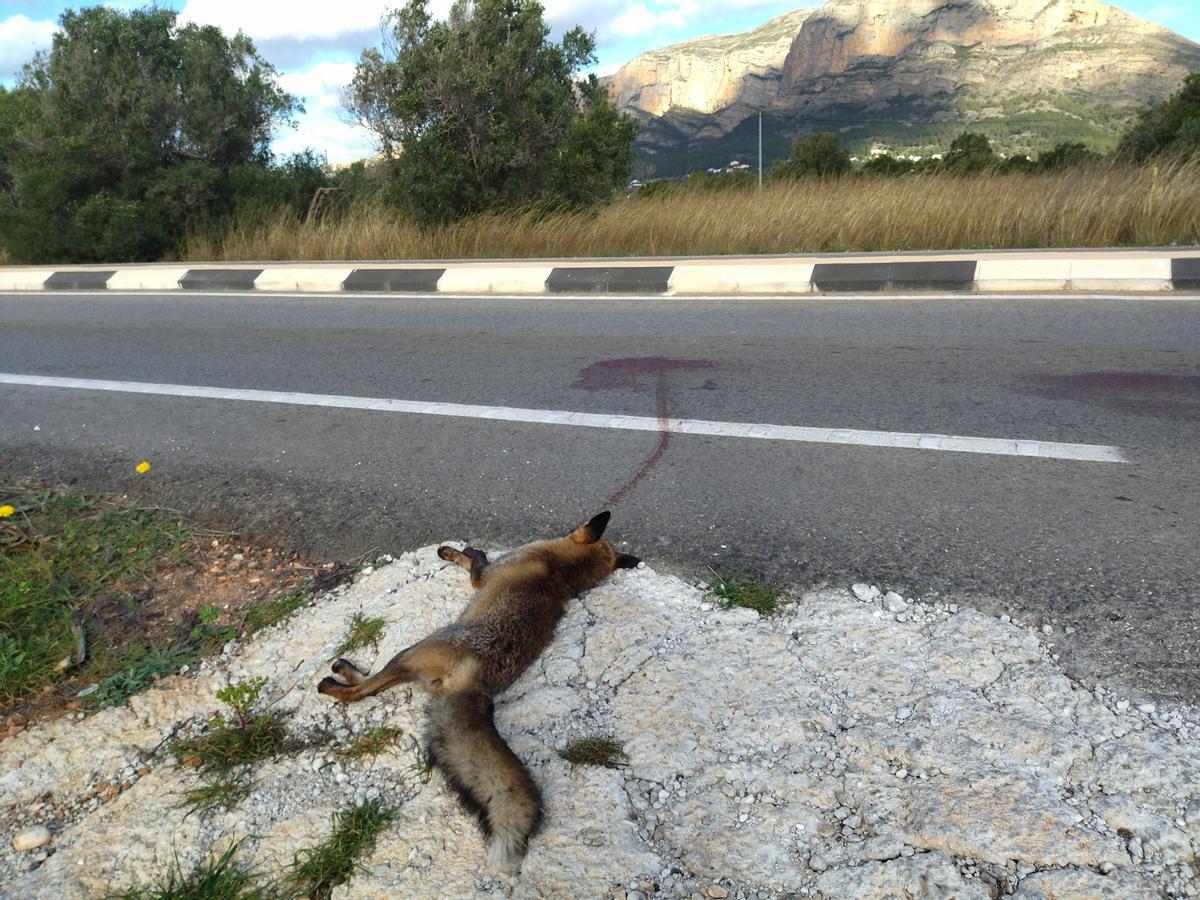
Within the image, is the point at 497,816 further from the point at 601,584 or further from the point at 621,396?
the point at 621,396

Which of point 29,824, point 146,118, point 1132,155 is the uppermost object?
point 146,118

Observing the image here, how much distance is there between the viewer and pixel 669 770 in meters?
2.20

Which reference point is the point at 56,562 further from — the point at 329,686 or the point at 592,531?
the point at 592,531

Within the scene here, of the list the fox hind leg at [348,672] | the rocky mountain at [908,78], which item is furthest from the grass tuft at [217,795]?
the rocky mountain at [908,78]

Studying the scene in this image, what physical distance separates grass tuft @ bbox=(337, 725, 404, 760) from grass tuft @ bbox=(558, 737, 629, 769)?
0.46 metres

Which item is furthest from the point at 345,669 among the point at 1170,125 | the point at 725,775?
the point at 1170,125

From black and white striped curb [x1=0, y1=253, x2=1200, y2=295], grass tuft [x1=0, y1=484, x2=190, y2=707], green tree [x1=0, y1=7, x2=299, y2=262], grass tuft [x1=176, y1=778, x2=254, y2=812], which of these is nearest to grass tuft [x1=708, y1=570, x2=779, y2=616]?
grass tuft [x1=176, y1=778, x2=254, y2=812]

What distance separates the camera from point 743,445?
4.37 m

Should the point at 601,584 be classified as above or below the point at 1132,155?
below

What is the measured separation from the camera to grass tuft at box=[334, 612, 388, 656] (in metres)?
2.81

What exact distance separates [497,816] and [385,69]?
12614 mm

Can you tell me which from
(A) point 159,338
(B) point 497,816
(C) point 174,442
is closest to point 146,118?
(A) point 159,338

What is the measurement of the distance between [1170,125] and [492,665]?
2268cm

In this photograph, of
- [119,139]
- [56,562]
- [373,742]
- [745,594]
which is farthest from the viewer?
[119,139]
